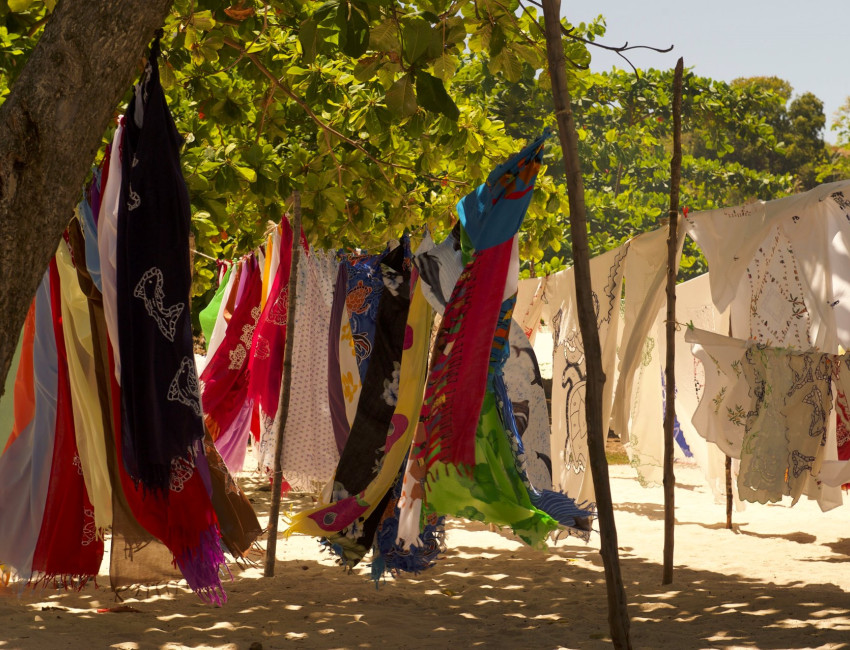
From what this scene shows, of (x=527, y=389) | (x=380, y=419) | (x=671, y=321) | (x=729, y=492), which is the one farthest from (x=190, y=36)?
(x=729, y=492)

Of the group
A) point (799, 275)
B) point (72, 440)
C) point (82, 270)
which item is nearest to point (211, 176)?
point (82, 270)

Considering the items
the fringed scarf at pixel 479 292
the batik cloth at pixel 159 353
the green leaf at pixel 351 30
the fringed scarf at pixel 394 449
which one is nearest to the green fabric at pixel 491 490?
the fringed scarf at pixel 479 292

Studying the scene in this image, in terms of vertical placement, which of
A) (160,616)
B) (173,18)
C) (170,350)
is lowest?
(160,616)

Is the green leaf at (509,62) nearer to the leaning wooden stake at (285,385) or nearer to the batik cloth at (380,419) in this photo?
the batik cloth at (380,419)

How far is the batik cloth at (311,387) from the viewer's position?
15.7 ft

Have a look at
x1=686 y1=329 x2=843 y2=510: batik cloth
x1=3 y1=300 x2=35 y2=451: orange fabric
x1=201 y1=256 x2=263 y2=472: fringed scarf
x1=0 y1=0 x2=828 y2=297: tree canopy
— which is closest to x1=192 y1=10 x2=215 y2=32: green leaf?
x1=0 y1=0 x2=828 y2=297: tree canopy

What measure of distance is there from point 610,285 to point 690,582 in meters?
1.67

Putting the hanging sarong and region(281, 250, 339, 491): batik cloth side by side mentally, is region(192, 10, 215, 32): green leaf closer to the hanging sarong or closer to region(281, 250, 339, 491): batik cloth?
region(281, 250, 339, 491): batik cloth

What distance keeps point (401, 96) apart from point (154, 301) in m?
1.22

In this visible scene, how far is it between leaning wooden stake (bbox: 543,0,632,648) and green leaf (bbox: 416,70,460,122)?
40cm

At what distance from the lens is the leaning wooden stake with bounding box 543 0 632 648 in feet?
9.83

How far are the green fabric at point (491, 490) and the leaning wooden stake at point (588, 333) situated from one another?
204mm

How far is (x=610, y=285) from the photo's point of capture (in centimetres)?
507

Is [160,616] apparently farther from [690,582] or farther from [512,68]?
[512,68]
